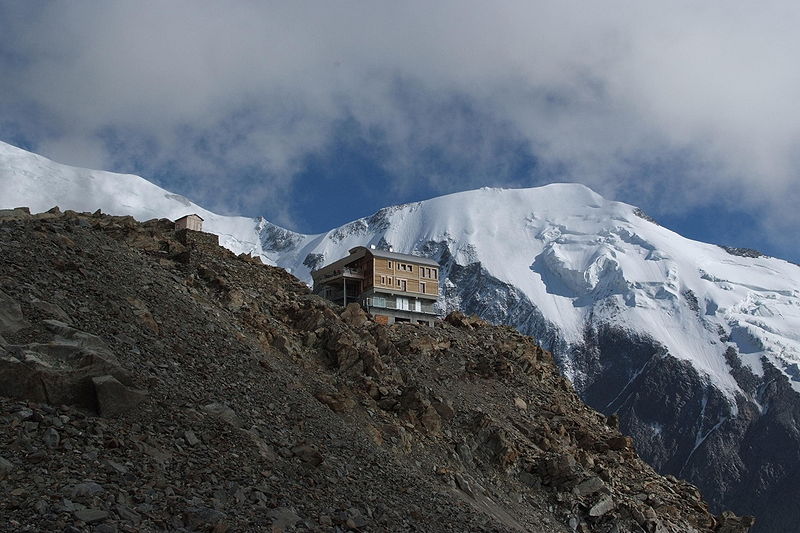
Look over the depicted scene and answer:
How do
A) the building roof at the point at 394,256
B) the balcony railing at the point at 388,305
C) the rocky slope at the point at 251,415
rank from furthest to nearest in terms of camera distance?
1. the building roof at the point at 394,256
2. the balcony railing at the point at 388,305
3. the rocky slope at the point at 251,415

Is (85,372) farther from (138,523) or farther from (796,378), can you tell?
(796,378)

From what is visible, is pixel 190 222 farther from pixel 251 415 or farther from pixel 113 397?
pixel 113 397

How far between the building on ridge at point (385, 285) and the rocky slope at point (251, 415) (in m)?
17.4

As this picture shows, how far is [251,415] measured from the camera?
71.5 ft

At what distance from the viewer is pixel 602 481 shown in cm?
3619

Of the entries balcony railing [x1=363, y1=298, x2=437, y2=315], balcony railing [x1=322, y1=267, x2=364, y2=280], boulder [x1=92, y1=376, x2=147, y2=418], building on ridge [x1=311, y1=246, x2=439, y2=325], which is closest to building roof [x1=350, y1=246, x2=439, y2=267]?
building on ridge [x1=311, y1=246, x2=439, y2=325]

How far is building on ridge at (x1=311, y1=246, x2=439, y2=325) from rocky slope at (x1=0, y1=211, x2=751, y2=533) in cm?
1744

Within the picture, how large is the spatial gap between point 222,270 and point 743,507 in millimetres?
164463

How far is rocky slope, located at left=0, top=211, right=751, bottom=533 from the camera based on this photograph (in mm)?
14711

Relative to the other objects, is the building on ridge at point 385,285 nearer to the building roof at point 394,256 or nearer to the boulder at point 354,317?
the building roof at point 394,256

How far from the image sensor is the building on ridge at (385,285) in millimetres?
66438

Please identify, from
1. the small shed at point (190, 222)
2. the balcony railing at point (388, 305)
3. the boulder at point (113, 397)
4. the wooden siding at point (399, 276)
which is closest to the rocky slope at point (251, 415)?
the boulder at point (113, 397)

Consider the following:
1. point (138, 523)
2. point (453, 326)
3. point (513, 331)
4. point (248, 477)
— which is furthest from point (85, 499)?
point (513, 331)

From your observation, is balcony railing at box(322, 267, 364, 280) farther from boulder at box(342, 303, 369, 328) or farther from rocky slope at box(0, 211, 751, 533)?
boulder at box(342, 303, 369, 328)
